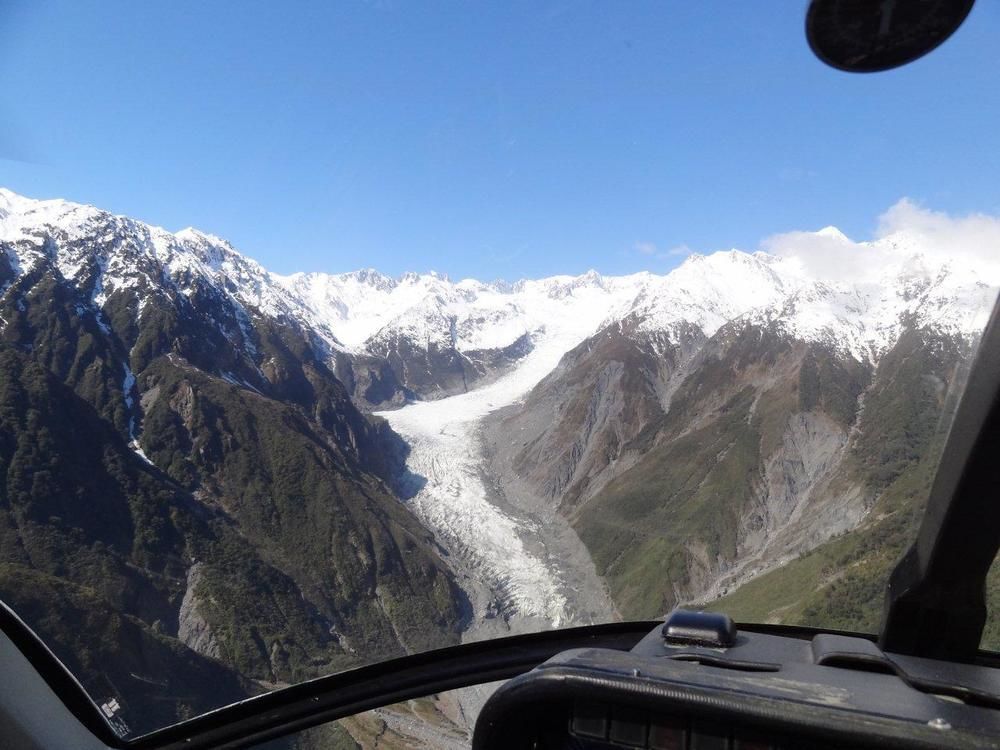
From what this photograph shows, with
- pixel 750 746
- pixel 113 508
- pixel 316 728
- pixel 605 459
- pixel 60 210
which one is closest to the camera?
pixel 750 746

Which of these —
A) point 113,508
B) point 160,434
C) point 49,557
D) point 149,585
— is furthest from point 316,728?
point 160,434

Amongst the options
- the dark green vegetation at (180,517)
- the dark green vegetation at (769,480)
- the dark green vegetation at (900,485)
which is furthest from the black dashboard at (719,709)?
the dark green vegetation at (180,517)

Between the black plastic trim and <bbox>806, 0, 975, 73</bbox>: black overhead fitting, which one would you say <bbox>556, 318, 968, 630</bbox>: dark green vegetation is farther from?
<bbox>806, 0, 975, 73</bbox>: black overhead fitting

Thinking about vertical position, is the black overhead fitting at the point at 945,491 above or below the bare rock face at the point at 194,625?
above

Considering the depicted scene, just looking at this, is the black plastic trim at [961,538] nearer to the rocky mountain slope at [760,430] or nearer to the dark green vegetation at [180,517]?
the rocky mountain slope at [760,430]

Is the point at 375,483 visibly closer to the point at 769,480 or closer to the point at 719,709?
the point at 769,480

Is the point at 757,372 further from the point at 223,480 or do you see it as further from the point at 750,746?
the point at 750,746
